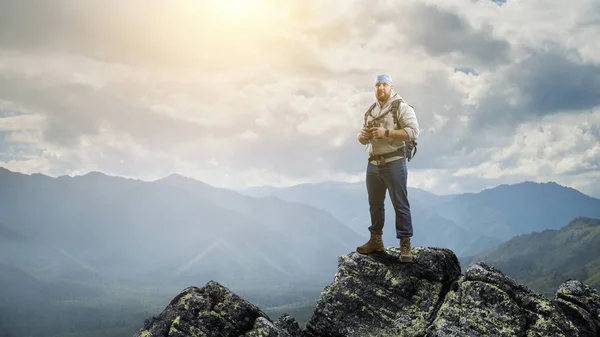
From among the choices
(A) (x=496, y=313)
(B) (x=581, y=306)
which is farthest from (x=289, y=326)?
(B) (x=581, y=306)

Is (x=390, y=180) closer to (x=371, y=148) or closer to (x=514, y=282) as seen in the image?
(x=371, y=148)

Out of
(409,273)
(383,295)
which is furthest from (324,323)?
(409,273)

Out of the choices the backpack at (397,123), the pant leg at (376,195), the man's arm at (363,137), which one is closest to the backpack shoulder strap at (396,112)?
the backpack at (397,123)

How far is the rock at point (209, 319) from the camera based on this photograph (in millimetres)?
13984

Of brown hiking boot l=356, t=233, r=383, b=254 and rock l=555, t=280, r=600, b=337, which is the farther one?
brown hiking boot l=356, t=233, r=383, b=254

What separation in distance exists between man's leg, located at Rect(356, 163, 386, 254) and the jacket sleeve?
2.11 metres

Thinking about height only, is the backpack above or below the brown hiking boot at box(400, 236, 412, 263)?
above

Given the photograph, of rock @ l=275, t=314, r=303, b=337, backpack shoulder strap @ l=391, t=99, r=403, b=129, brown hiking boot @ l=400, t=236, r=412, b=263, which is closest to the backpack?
backpack shoulder strap @ l=391, t=99, r=403, b=129

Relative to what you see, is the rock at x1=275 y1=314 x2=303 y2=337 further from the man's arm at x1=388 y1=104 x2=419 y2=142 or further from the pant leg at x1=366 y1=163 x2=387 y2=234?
the man's arm at x1=388 y1=104 x2=419 y2=142

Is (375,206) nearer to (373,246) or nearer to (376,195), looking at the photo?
(376,195)

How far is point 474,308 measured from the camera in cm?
1423

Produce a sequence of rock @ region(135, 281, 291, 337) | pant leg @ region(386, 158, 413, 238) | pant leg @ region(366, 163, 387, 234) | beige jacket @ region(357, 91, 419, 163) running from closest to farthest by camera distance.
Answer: rock @ region(135, 281, 291, 337), beige jacket @ region(357, 91, 419, 163), pant leg @ region(386, 158, 413, 238), pant leg @ region(366, 163, 387, 234)

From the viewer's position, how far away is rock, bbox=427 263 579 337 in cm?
1355

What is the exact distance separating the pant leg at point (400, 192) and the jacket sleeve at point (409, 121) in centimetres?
118
